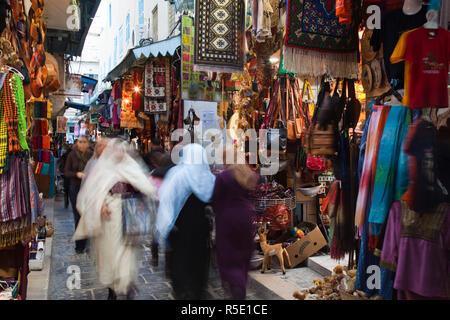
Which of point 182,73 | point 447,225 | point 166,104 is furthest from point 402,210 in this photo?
point 166,104

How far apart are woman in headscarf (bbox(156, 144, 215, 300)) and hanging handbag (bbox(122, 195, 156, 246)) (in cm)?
44

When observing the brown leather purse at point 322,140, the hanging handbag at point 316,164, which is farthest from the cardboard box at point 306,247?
the brown leather purse at point 322,140

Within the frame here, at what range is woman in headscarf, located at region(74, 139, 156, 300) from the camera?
414 centimetres

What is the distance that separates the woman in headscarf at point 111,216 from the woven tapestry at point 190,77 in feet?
10.6

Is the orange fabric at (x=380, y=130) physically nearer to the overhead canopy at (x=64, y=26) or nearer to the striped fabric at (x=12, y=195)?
the striped fabric at (x=12, y=195)

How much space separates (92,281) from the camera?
18.9ft

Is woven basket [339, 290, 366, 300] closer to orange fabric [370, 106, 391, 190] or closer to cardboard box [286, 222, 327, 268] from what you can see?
orange fabric [370, 106, 391, 190]

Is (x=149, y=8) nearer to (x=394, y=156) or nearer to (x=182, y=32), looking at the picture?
(x=182, y=32)

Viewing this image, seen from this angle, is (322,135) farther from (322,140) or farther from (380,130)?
(380,130)

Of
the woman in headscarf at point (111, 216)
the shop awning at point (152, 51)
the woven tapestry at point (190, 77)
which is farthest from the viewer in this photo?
the shop awning at point (152, 51)

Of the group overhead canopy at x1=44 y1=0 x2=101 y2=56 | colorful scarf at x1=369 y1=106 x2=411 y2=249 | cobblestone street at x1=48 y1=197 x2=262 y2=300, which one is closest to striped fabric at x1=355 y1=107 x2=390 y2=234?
colorful scarf at x1=369 y1=106 x2=411 y2=249

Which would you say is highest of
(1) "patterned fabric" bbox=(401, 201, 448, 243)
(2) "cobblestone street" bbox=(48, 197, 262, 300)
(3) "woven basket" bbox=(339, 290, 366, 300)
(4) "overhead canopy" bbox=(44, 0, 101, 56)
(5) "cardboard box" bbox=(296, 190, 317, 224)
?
(4) "overhead canopy" bbox=(44, 0, 101, 56)

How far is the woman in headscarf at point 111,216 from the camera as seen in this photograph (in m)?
4.14

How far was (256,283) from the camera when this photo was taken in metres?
5.71
